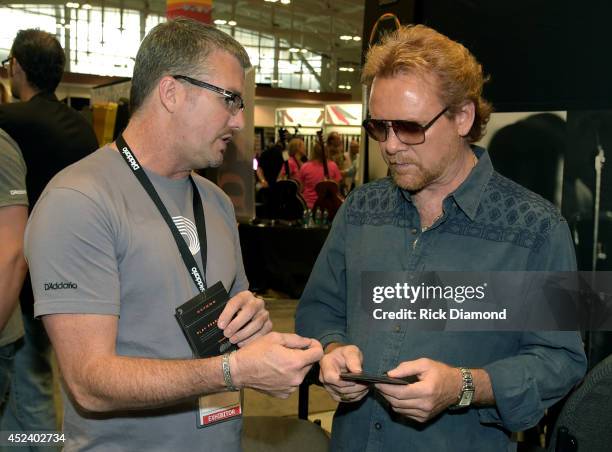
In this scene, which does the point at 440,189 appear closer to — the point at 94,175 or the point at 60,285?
the point at 94,175

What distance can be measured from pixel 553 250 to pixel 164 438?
106cm

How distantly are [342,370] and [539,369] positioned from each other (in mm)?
482

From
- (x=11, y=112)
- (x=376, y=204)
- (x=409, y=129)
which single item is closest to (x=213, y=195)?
(x=376, y=204)

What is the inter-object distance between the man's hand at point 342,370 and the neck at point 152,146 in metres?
0.65

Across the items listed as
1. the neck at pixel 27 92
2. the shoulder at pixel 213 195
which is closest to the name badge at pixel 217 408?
the shoulder at pixel 213 195

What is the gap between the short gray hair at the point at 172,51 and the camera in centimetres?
169

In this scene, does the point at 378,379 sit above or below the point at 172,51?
below

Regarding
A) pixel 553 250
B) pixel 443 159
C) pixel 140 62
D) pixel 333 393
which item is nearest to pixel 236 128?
pixel 140 62

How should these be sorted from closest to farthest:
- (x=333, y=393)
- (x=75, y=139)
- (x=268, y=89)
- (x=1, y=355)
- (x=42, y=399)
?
(x=333, y=393)
(x=1, y=355)
(x=42, y=399)
(x=75, y=139)
(x=268, y=89)

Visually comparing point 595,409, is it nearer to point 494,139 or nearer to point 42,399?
point 494,139

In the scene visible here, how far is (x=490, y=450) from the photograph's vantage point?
1730mm

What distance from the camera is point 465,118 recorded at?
A: 1.84 meters

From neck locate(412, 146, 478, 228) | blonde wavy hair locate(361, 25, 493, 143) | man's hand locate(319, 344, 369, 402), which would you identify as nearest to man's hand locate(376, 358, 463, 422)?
man's hand locate(319, 344, 369, 402)

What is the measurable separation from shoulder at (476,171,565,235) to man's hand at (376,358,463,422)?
17.0 inches
